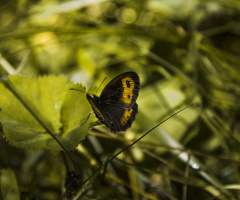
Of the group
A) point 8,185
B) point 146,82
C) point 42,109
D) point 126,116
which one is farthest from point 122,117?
point 146,82

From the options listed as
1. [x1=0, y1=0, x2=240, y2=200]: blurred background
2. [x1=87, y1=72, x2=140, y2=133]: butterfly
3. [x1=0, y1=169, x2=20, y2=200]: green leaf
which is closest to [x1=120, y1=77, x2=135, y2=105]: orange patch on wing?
[x1=87, y1=72, x2=140, y2=133]: butterfly

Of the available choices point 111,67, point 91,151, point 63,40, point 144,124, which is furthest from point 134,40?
point 91,151

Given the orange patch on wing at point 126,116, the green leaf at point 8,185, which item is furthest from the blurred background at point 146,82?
the orange patch on wing at point 126,116

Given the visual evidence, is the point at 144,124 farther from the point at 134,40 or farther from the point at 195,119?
the point at 134,40

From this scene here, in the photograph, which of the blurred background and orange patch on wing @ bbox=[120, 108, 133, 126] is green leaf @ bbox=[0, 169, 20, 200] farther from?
orange patch on wing @ bbox=[120, 108, 133, 126]

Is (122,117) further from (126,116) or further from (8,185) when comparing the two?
(8,185)

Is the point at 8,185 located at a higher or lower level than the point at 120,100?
lower
